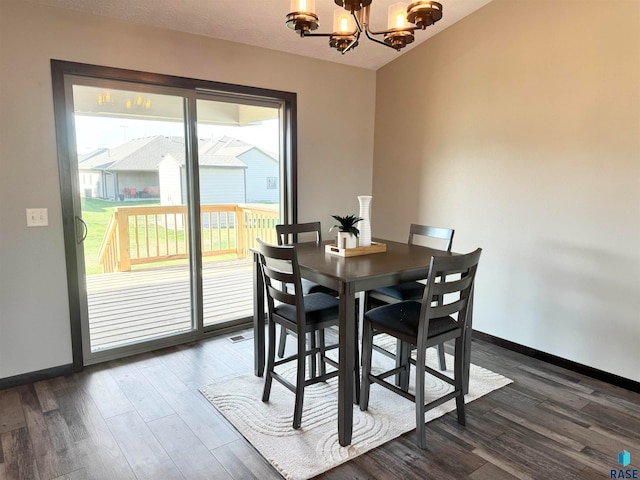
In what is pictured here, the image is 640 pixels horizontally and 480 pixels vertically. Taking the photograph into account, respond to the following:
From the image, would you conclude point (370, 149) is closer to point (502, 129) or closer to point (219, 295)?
point (502, 129)

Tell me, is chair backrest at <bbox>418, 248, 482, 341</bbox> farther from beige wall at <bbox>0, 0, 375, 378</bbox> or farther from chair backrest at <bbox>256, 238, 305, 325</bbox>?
beige wall at <bbox>0, 0, 375, 378</bbox>

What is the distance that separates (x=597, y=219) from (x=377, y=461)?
2163 mm

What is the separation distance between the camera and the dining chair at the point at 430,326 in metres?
2.09

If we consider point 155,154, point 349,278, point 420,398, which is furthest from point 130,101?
point 420,398

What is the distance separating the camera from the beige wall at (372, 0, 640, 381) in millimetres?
2734

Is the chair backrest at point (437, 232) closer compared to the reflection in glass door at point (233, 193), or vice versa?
the chair backrest at point (437, 232)

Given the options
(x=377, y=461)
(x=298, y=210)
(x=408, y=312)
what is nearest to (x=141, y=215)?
(x=298, y=210)

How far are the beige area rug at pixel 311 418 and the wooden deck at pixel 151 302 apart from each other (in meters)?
0.94

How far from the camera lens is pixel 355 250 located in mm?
2664

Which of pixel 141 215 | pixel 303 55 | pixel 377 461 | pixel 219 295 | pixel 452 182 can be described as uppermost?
pixel 303 55

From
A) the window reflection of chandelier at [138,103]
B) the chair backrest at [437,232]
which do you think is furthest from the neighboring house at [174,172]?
the chair backrest at [437,232]

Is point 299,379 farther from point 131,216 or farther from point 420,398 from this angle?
point 131,216

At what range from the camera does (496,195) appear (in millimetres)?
3436

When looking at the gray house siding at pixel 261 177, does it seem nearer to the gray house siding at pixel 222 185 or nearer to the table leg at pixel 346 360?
the gray house siding at pixel 222 185
